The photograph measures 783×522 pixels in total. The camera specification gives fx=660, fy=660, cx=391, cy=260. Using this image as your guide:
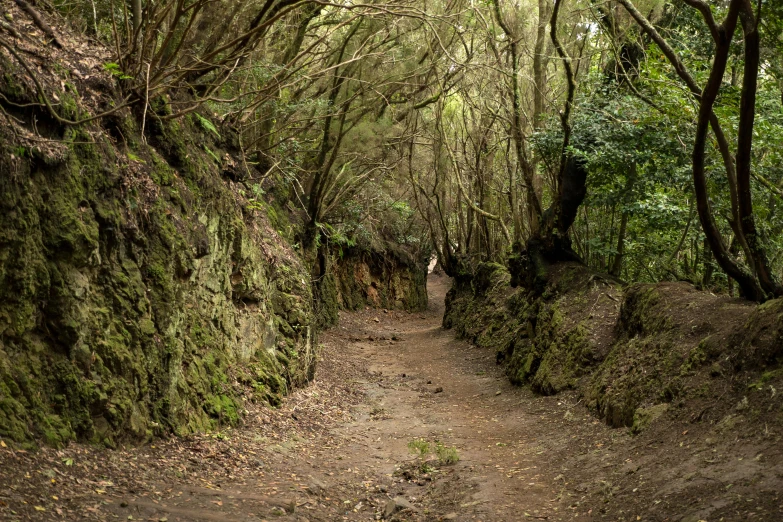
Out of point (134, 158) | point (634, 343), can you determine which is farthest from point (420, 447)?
point (134, 158)

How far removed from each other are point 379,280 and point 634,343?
24.2m

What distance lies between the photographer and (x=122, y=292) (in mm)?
6863

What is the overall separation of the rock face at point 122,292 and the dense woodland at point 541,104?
65 centimetres

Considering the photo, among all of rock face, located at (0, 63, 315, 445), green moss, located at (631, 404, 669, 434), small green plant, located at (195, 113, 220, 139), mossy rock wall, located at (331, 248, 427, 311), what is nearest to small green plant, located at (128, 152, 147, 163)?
rock face, located at (0, 63, 315, 445)

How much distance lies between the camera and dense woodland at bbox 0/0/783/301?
7.95m

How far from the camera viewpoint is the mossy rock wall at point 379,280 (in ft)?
97.7

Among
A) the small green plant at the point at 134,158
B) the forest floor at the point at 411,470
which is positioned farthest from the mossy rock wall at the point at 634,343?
the small green plant at the point at 134,158

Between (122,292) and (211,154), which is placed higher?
(211,154)

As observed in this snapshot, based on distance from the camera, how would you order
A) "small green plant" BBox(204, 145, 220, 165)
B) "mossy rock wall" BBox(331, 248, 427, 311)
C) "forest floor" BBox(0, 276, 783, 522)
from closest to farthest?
1. "forest floor" BBox(0, 276, 783, 522)
2. "small green plant" BBox(204, 145, 220, 165)
3. "mossy rock wall" BBox(331, 248, 427, 311)

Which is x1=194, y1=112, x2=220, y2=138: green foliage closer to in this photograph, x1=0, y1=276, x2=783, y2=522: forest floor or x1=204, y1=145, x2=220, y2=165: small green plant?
x1=204, y1=145, x2=220, y2=165: small green plant

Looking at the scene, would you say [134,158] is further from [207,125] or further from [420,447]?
[420,447]

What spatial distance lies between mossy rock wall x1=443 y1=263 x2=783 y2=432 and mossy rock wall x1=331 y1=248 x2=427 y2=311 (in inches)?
561

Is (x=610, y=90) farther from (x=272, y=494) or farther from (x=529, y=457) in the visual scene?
(x=272, y=494)

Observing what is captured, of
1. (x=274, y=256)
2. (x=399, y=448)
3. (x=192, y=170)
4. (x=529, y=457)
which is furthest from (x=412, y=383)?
(x=192, y=170)
